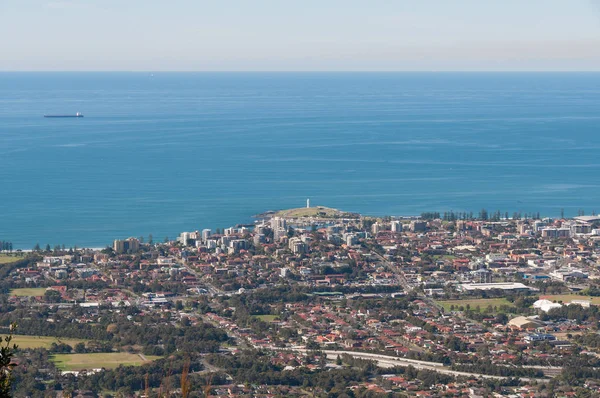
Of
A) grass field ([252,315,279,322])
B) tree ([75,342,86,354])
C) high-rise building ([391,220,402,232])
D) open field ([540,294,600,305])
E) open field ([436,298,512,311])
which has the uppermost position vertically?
high-rise building ([391,220,402,232])

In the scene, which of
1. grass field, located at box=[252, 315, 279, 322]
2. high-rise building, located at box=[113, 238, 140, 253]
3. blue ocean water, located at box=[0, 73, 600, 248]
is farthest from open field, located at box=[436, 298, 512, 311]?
blue ocean water, located at box=[0, 73, 600, 248]

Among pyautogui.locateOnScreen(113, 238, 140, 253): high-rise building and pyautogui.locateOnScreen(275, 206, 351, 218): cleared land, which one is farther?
pyautogui.locateOnScreen(275, 206, 351, 218): cleared land

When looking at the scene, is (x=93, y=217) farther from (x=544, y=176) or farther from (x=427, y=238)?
(x=544, y=176)

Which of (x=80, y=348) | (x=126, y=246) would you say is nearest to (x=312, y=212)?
(x=126, y=246)

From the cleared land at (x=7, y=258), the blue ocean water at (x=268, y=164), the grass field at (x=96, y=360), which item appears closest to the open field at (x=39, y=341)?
the grass field at (x=96, y=360)

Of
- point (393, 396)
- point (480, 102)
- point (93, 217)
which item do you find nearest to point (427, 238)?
point (93, 217)

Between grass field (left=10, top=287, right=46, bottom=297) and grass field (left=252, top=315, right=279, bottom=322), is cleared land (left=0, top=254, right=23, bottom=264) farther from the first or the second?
grass field (left=252, top=315, right=279, bottom=322)

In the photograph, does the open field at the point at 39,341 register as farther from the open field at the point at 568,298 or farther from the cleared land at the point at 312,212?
the cleared land at the point at 312,212
